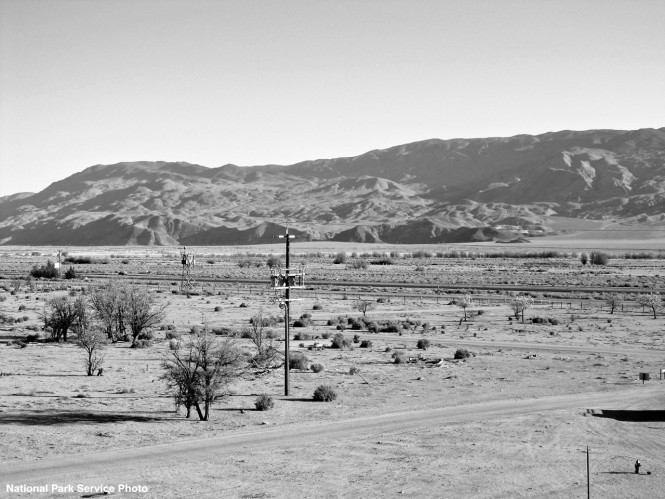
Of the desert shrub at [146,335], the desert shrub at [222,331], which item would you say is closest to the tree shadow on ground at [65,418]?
the desert shrub at [146,335]

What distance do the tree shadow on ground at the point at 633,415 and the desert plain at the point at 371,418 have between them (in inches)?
2.8

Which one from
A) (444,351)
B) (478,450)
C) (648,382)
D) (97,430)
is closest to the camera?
(478,450)

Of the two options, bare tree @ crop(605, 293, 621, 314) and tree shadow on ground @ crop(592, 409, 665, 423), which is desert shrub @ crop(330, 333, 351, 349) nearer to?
tree shadow on ground @ crop(592, 409, 665, 423)

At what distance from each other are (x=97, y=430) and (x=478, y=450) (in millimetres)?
12525

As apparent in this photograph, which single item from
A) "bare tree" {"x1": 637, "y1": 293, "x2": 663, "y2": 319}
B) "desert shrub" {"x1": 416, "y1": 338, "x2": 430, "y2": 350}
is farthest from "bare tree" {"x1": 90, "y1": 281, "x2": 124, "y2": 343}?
"bare tree" {"x1": 637, "y1": 293, "x2": 663, "y2": 319}

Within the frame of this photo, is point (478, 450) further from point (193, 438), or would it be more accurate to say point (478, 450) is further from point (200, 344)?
point (200, 344)

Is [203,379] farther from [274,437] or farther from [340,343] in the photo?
[340,343]

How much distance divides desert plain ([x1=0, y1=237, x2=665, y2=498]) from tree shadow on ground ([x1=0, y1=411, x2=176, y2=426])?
0.10 meters

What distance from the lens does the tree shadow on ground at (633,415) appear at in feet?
95.3

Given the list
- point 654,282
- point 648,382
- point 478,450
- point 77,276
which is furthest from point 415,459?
point 77,276

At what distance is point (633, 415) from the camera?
29625 mm

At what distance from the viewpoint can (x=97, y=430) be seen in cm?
2705

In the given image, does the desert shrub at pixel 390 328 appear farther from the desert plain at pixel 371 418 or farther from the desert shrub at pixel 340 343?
the desert shrub at pixel 340 343

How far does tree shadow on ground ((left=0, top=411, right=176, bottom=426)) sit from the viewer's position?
2783 cm
